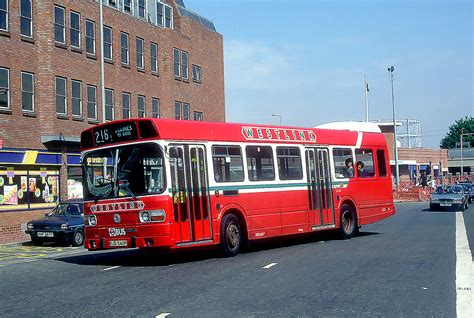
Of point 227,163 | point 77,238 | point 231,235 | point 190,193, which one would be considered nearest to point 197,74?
point 77,238

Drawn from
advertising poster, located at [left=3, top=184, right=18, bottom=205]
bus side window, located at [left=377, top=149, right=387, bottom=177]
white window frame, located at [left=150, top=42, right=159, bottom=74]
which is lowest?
advertising poster, located at [left=3, top=184, right=18, bottom=205]

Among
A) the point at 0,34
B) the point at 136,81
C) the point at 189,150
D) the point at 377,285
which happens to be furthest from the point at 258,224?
the point at 136,81

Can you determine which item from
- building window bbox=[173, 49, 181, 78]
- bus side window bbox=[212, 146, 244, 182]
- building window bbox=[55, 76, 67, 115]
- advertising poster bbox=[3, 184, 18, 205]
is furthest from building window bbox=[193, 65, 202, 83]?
bus side window bbox=[212, 146, 244, 182]

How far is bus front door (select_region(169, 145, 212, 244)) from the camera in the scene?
12742mm

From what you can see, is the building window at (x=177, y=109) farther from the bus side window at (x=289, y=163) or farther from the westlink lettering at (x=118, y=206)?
the westlink lettering at (x=118, y=206)

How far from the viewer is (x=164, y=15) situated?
38156 mm

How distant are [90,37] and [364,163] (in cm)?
1695

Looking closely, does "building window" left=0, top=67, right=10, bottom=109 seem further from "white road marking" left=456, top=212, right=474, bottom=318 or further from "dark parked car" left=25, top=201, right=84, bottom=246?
"white road marking" left=456, top=212, right=474, bottom=318

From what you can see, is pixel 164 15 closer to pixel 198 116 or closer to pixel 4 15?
pixel 198 116

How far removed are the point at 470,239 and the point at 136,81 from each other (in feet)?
70.7

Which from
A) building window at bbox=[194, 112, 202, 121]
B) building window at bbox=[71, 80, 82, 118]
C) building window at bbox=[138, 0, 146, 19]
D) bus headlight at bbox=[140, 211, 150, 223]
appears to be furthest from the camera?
building window at bbox=[194, 112, 202, 121]

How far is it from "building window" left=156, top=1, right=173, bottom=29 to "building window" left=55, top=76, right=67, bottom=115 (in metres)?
10.8

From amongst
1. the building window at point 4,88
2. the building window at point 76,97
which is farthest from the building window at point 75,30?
the building window at point 4,88

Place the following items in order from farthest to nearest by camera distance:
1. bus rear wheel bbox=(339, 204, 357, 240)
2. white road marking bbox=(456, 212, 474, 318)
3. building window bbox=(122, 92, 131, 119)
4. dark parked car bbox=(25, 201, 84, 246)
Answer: building window bbox=(122, 92, 131, 119), dark parked car bbox=(25, 201, 84, 246), bus rear wheel bbox=(339, 204, 357, 240), white road marking bbox=(456, 212, 474, 318)
